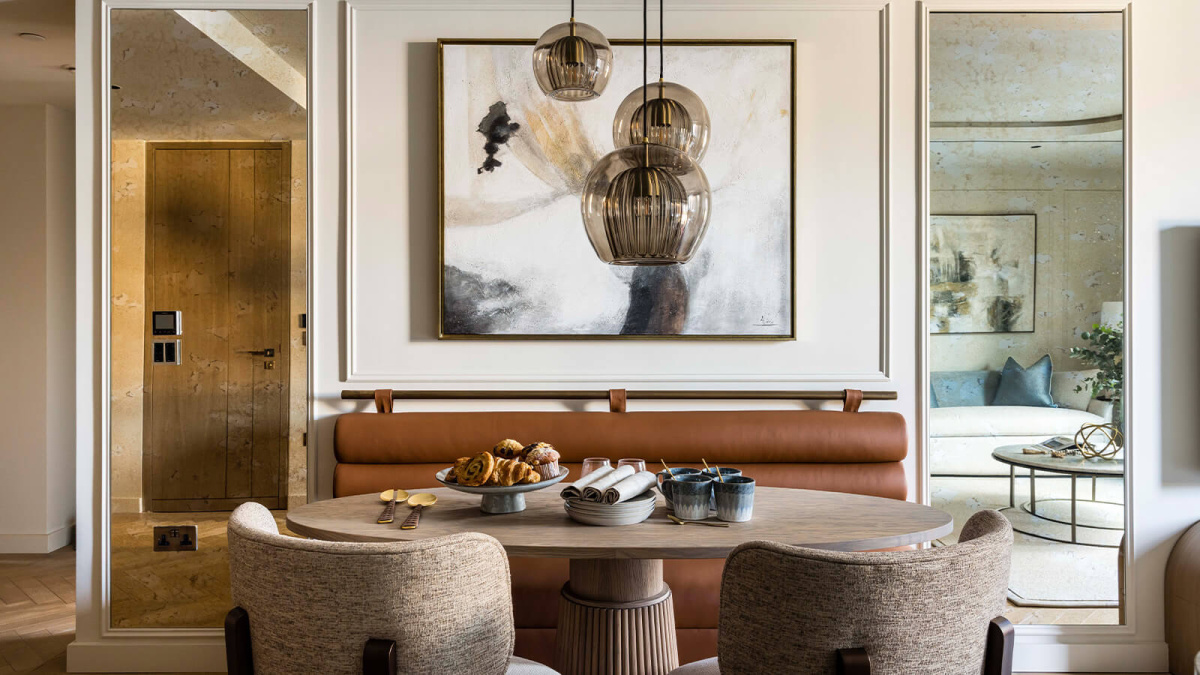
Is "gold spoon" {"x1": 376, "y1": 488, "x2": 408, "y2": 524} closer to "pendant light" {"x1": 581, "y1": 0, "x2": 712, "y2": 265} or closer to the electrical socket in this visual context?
"pendant light" {"x1": 581, "y1": 0, "x2": 712, "y2": 265}

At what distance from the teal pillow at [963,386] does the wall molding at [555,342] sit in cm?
19

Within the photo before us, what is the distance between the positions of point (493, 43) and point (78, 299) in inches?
68.4

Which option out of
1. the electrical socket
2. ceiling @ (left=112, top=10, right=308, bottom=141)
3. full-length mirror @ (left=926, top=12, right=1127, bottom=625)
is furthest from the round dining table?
ceiling @ (left=112, top=10, right=308, bottom=141)

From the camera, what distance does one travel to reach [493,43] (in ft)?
9.29

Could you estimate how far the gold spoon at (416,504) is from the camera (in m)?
1.65

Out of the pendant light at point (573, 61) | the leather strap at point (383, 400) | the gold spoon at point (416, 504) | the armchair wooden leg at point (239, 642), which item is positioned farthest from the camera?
the leather strap at point (383, 400)

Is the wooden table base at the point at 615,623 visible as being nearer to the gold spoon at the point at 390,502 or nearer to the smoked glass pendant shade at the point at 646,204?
the gold spoon at the point at 390,502

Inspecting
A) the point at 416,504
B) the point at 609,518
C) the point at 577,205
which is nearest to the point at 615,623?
the point at 609,518

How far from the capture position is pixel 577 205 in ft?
9.27

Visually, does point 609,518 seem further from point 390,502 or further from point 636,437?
point 636,437

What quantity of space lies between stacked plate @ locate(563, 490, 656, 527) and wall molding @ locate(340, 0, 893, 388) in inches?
46.3

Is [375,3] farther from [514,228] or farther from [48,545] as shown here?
[48,545]

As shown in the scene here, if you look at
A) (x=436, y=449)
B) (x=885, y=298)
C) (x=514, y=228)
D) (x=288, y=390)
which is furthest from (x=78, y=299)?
(x=885, y=298)

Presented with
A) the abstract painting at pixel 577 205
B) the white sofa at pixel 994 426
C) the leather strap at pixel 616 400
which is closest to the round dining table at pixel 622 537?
the leather strap at pixel 616 400
